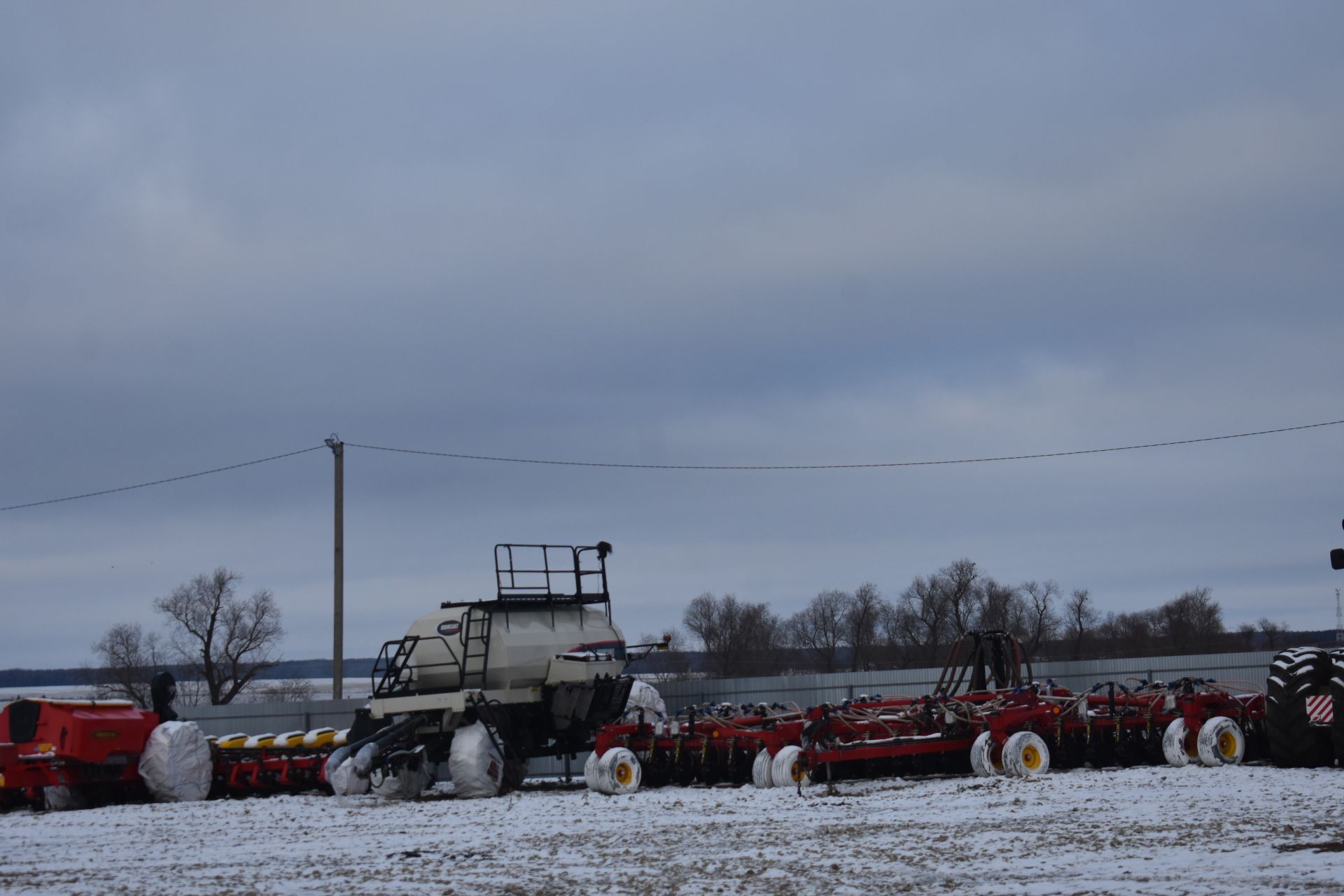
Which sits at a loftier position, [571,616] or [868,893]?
[571,616]

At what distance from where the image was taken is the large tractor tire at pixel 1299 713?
1705cm

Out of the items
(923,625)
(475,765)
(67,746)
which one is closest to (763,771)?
(475,765)

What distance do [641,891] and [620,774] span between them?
947cm

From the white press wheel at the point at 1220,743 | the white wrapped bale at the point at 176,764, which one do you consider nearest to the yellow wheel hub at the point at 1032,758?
the white press wheel at the point at 1220,743

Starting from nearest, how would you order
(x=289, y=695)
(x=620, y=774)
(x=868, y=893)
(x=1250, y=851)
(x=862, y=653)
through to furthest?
(x=868, y=893) → (x=1250, y=851) → (x=620, y=774) → (x=862, y=653) → (x=289, y=695)

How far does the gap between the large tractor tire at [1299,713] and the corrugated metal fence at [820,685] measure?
9.08 metres

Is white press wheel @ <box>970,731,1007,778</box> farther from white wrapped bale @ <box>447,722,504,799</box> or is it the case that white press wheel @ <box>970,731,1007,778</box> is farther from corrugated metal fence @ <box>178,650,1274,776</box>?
corrugated metal fence @ <box>178,650,1274,776</box>

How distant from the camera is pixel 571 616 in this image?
913 inches

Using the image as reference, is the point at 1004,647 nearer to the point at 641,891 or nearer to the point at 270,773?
the point at 270,773

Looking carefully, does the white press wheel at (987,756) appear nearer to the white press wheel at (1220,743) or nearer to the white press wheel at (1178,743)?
the white press wheel at (1178,743)

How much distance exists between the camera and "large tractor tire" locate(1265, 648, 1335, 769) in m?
17.0

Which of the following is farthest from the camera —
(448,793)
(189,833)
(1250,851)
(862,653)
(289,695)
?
(289,695)

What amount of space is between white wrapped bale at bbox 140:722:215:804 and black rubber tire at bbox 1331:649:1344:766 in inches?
655

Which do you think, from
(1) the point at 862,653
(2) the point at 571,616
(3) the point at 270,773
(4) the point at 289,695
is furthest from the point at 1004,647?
(4) the point at 289,695
